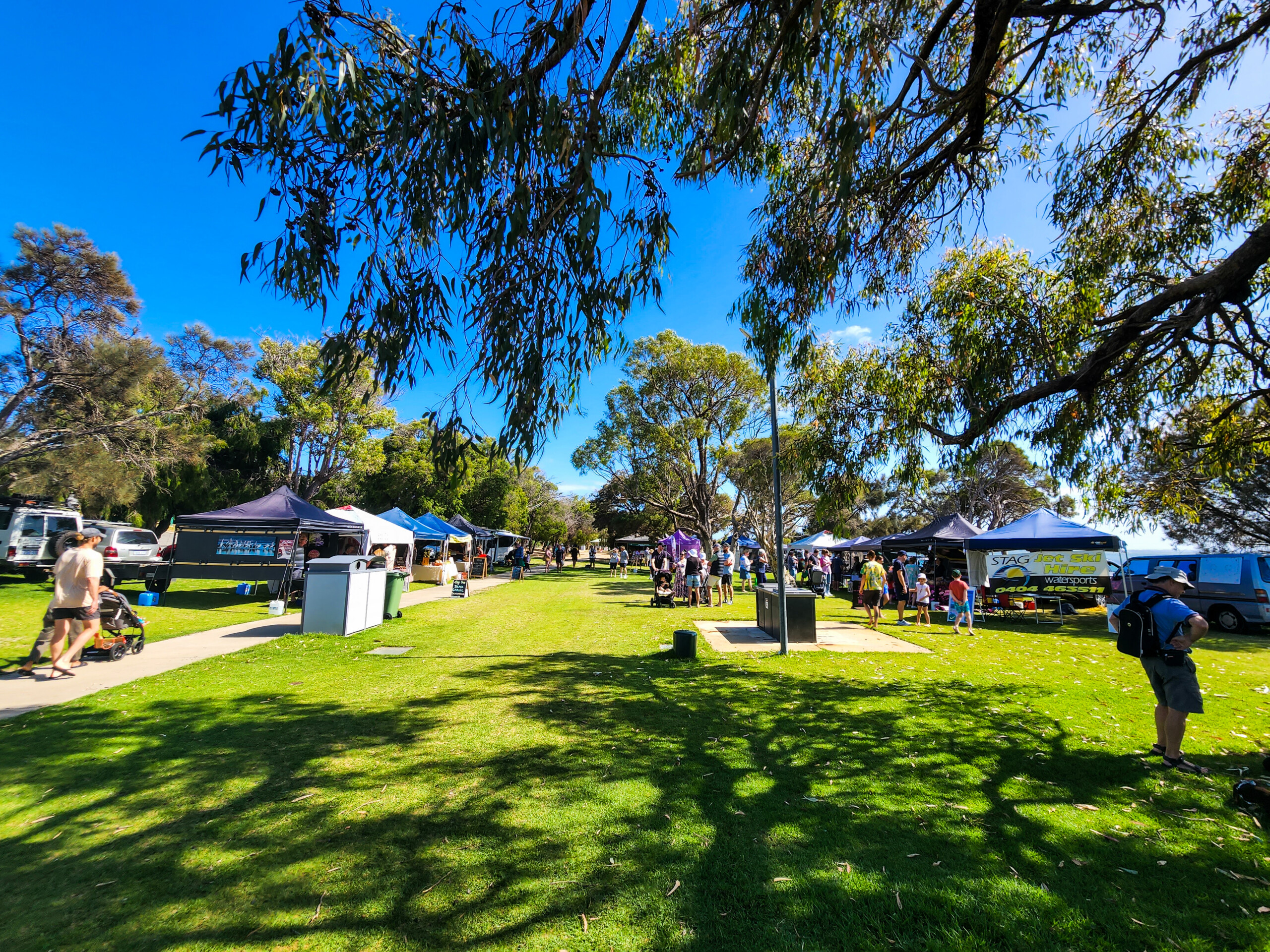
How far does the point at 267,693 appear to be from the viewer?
6.49 m

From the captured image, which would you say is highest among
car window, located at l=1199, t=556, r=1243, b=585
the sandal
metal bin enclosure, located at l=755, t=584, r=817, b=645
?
car window, located at l=1199, t=556, r=1243, b=585

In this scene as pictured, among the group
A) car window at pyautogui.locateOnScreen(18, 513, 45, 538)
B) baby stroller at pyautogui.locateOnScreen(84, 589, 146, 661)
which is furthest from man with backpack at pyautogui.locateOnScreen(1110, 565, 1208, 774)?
car window at pyautogui.locateOnScreen(18, 513, 45, 538)

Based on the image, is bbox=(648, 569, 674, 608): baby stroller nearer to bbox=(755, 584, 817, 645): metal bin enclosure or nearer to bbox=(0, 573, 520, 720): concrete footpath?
bbox=(755, 584, 817, 645): metal bin enclosure

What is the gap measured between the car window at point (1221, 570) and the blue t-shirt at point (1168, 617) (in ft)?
45.5

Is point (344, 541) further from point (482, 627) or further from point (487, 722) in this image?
point (487, 722)

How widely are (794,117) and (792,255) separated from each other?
1.57 meters

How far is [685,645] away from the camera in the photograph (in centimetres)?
918

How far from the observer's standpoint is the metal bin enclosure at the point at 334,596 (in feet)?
34.1

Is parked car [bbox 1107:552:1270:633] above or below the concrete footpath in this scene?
above

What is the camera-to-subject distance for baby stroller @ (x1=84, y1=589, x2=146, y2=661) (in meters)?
7.61

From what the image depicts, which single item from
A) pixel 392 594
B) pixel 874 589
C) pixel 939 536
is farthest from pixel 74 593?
pixel 939 536

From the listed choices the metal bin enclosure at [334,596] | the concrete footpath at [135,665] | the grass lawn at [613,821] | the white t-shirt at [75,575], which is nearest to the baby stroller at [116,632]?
the concrete footpath at [135,665]

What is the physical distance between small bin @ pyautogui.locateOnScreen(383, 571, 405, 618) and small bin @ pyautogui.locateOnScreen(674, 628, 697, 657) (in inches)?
275

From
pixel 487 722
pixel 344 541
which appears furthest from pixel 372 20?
pixel 344 541
